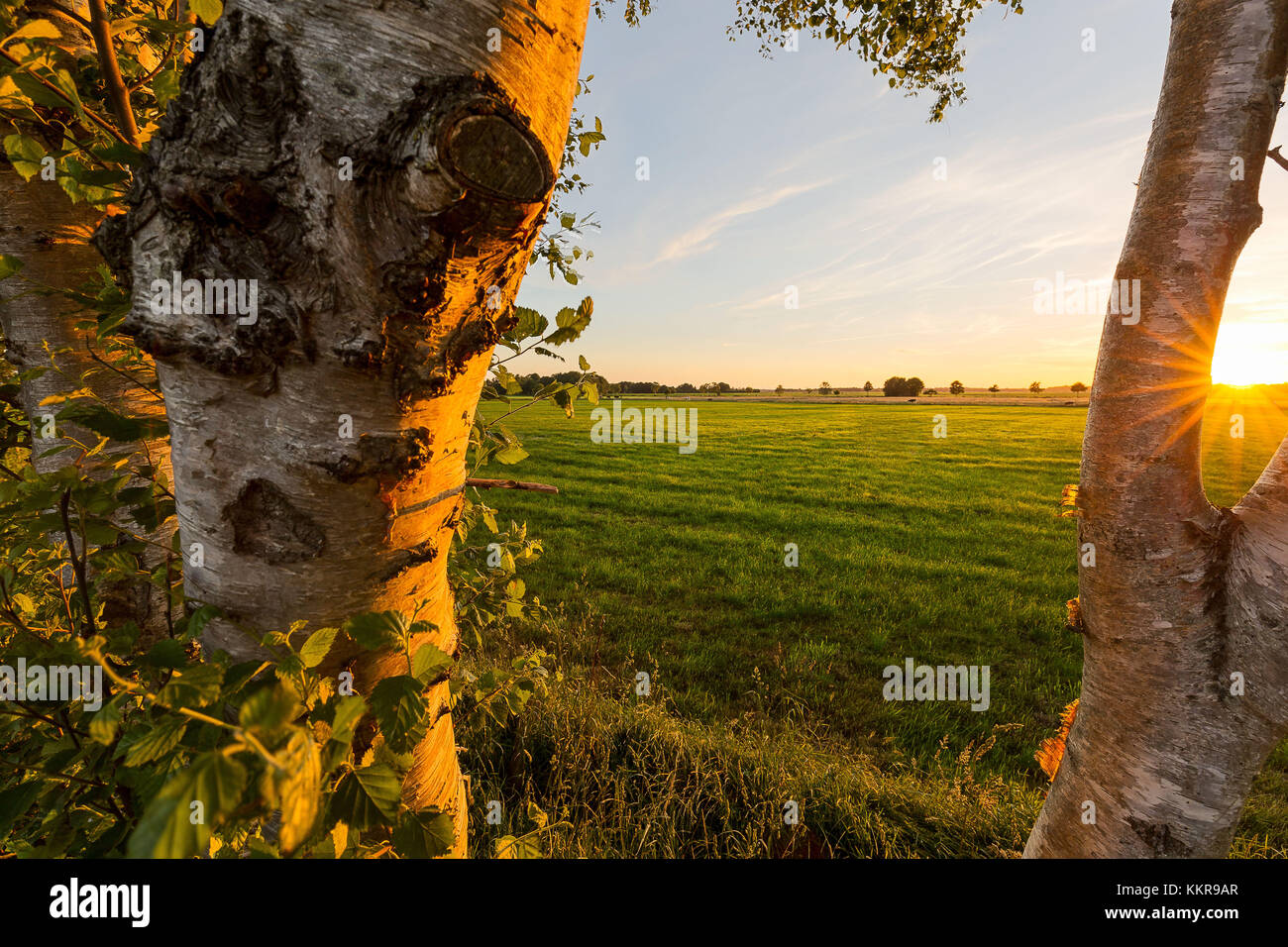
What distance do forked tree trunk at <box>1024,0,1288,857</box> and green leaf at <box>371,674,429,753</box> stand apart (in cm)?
162

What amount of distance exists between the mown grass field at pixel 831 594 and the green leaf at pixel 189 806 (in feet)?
9.91

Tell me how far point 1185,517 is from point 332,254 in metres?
1.89

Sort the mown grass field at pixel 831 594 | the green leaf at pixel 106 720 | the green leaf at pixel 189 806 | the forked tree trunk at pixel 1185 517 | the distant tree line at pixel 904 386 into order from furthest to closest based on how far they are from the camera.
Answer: the distant tree line at pixel 904 386 < the mown grass field at pixel 831 594 < the forked tree trunk at pixel 1185 517 < the green leaf at pixel 106 720 < the green leaf at pixel 189 806

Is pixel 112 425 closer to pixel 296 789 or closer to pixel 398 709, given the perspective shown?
pixel 398 709

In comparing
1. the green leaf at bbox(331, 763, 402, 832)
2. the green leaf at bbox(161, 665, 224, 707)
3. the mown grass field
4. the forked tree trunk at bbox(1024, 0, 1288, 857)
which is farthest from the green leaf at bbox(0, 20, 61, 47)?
the mown grass field

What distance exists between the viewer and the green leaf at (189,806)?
43cm

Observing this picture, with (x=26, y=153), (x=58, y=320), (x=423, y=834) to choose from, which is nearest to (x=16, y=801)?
(x=423, y=834)

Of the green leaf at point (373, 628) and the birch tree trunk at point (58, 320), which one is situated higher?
the birch tree trunk at point (58, 320)

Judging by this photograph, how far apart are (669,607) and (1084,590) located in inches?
214

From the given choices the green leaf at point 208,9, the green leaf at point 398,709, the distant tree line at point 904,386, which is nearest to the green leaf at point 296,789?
the green leaf at point 398,709

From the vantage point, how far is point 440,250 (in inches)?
32.9

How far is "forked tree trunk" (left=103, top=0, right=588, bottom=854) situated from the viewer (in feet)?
2.61

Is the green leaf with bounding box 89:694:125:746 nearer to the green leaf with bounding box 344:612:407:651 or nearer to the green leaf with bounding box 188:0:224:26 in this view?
→ the green leaf with bounding box 344:612:407:651

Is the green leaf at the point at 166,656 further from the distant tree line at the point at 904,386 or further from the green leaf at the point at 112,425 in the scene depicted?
the distant tree line at the point at 904,386
